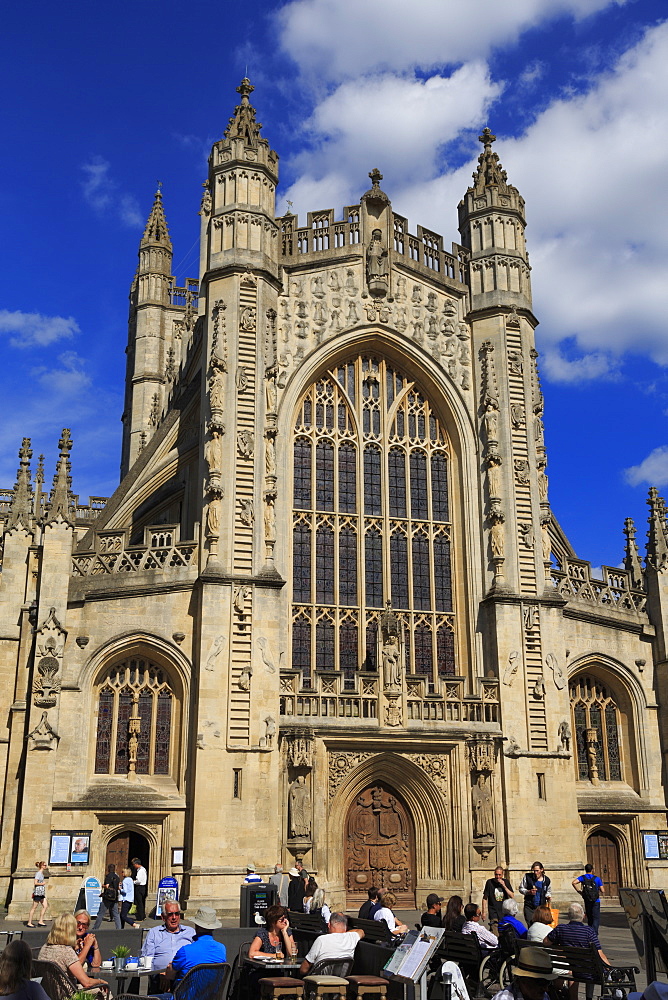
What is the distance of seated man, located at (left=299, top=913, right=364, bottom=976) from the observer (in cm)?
1012

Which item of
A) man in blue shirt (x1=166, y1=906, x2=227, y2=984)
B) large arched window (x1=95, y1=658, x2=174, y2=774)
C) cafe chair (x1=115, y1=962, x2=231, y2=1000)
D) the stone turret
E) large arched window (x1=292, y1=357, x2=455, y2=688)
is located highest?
the stone turret

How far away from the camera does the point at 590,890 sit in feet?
54.5

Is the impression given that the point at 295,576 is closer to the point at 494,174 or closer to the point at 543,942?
the point at 494,174

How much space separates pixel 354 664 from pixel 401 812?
3691 millimetres

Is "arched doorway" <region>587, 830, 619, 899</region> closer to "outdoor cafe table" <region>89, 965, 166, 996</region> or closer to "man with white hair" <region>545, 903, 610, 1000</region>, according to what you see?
Answer: "man with white hair" <region>545, 903, 610, 1000</region>

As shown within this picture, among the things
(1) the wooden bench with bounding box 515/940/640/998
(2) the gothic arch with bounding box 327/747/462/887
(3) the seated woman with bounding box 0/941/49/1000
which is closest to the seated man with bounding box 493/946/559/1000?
(1) the wooden bench with bounding box 515/940/640/998

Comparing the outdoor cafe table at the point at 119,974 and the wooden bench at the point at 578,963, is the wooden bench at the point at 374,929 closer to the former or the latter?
the wooden bench at the point at 578,963

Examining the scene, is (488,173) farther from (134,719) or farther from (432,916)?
(432,916)

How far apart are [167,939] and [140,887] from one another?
12.2 m

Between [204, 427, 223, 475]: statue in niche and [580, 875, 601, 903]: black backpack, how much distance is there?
1232 cm

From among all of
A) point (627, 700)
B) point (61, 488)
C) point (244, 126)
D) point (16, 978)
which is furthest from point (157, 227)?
point (16, 978)

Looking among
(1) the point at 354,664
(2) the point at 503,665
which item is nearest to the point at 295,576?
(1) the point at 354,664

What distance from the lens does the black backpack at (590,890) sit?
1658cm

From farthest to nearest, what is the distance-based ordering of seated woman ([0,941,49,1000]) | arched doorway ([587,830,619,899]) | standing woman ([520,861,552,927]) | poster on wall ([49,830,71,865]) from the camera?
1. arched doorway ([587,830,619,899])
2. poster on wall ([49,830,71,865])
3. standing woman ([520,861,552,927])
4. seated woman ([0,941,49,1000])
